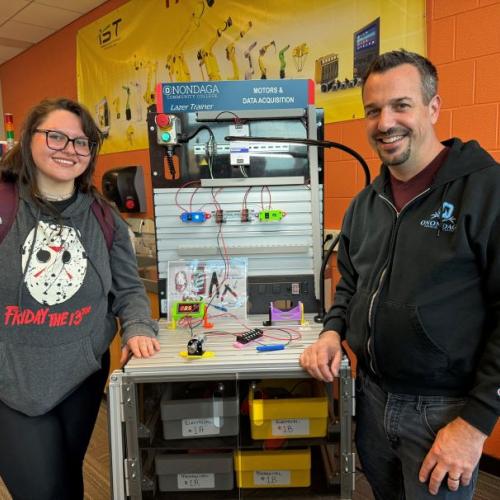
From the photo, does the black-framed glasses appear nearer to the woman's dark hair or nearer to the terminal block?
the woman's dark hair

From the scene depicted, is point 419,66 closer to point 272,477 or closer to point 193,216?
point 193,216

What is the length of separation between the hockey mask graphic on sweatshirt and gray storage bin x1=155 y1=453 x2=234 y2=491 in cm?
72

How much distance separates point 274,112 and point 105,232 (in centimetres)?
82

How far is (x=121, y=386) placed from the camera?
1.29m

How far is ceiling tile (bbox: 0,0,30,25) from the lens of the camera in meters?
3.65

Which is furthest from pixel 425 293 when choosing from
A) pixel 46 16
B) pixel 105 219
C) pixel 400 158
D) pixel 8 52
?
pixel 8 52

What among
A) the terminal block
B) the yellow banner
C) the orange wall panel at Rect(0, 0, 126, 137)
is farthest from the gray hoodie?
the orange wall panel at Rect(0, 0, 126, 137)

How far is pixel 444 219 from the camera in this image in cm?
101

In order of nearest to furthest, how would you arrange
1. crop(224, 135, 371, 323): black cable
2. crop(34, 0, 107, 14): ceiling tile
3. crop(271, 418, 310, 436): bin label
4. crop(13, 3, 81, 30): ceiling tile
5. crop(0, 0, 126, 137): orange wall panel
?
crop(271, 418, 310, 436): bin label, crop(224, 135, 371, 323): black cable, crop(34, 0, 107, 14): ceiling tile, crop(13, 3, 81, 30): ceiling tile, crop(0, 0, 126, 137): orange wall panel

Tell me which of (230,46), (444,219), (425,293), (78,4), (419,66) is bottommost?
(425,293)

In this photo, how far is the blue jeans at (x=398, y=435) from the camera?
1035mm

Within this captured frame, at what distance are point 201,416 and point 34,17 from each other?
4.05 metres

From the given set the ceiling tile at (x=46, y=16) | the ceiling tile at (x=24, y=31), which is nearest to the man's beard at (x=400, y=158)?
the ceiling tile at (x=46, y=16)

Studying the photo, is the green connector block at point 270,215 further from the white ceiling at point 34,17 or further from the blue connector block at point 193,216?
the white ceiling at point 34,17
